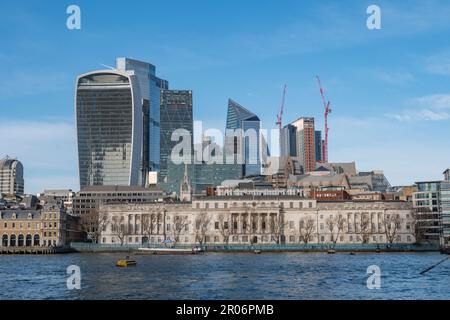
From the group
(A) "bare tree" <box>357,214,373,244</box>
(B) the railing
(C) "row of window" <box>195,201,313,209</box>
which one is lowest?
(B) the railing

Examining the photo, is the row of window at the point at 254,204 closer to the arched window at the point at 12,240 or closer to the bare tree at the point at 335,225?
the bare tree at the point at 335,225

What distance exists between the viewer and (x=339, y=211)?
185 m

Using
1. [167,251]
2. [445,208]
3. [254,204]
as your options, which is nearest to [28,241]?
[167,251]

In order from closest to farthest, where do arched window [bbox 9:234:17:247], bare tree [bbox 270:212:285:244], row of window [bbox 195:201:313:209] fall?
arched window [bbox 9:234:17:247], bare tree [bbox 270:212:285:244], row of window [bbox 195:201:313:209]

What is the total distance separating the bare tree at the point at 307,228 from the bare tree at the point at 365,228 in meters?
14.0

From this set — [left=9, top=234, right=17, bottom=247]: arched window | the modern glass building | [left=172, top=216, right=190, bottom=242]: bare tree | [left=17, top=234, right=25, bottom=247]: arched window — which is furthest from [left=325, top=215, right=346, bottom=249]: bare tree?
[left=9, top=234, right=17, bottom=247]: arched window

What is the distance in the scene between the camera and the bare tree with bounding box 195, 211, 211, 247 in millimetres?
182750

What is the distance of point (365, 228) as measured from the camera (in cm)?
18138

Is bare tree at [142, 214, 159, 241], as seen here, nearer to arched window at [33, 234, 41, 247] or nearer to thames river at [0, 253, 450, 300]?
arched window at [33, 234, 41, 247]

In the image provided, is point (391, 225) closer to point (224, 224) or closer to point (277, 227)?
point (277, 227)

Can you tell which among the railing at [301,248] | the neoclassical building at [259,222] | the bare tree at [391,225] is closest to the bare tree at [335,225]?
the neoclassical building at [259,222]

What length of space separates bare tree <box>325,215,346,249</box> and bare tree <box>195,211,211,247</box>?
120ft
